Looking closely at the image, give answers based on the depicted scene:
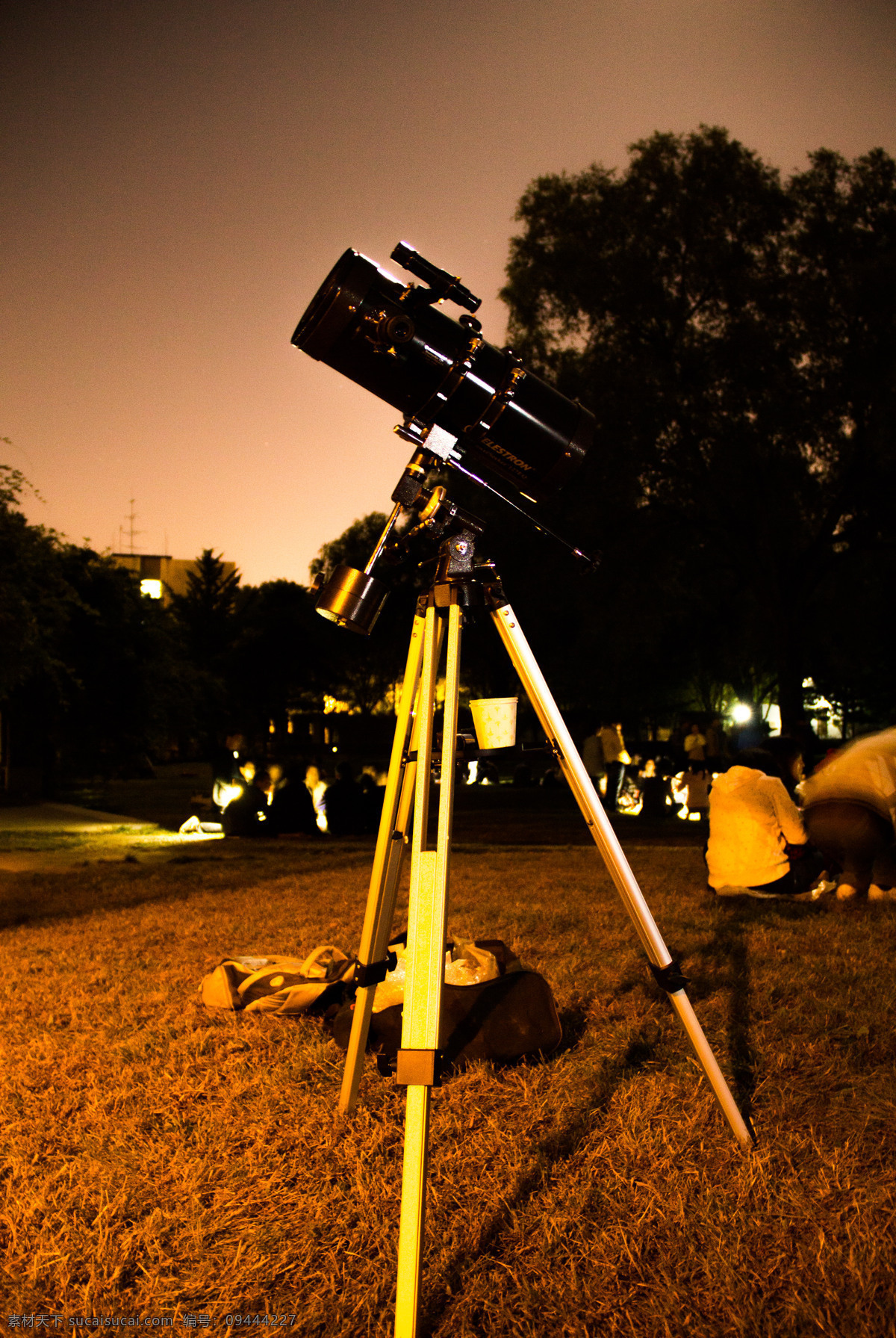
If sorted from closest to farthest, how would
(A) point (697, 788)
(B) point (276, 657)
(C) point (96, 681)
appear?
(A) point (697, 788), (C) point (96, 681), (B) point (276, 657)

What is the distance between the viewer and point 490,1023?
348 cm

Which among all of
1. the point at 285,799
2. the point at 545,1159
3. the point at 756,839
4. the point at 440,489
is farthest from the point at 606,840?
the point at 285,799

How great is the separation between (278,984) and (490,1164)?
1727 mm

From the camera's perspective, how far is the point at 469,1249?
2.31m

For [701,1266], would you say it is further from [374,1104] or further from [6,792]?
[6,792]

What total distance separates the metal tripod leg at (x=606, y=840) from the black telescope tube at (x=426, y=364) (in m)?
0.53

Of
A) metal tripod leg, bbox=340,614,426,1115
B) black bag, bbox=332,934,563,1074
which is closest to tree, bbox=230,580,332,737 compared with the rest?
black bag, bbox=332,934,563,1074

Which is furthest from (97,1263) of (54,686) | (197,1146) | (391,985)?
(54,686)

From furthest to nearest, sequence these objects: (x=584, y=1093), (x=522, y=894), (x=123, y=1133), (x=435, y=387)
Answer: (x=522, y=894) → (x=584, y=1093) → (x=123, y=1133) → (x=435, y=387)

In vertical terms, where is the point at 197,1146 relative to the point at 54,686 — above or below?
below

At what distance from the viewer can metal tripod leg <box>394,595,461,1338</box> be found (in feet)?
6.29

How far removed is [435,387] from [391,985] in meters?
2.51

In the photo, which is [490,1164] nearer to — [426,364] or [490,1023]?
[490,1023]

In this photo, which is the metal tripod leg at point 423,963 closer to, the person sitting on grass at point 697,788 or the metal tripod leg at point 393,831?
the metal tripod leg at point 393,831
